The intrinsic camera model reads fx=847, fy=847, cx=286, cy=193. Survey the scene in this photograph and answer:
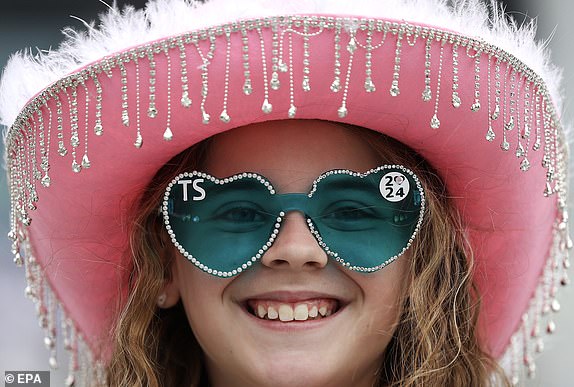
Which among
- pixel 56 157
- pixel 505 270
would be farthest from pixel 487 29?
pixel 56 157

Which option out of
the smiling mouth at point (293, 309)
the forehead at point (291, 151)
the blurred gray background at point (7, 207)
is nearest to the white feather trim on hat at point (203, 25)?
the forehead at point (291, 151)

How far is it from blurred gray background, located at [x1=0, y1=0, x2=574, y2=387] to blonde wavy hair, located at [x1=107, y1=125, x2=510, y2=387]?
1.33 m

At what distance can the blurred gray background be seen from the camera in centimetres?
333

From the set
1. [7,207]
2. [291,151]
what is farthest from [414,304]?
[7,207]

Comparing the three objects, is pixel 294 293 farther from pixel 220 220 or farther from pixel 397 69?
pixel 397 69

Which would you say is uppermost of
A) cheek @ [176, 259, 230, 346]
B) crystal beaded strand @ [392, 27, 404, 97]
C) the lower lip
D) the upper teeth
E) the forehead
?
crystal beaded strand @ [392, 27, 404, 97]

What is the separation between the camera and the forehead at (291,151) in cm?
155

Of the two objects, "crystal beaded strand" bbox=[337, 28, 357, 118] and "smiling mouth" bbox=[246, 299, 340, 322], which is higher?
"crystal beaded strand" bbox=[337, 28, 357, 118]

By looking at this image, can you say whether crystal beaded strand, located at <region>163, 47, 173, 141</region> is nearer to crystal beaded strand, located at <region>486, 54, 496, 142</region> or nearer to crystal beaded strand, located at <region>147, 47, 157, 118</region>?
crystal beaded strand, located at <region>147, 47, 157, 118</region>

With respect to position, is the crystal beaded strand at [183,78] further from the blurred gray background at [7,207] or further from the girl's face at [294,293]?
the blurred gray background at [7,207]

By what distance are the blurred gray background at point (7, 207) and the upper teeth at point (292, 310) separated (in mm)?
1636

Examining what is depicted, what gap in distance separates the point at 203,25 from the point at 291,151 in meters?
0.30

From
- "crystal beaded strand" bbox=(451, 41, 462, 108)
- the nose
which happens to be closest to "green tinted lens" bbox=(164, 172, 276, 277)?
the nose

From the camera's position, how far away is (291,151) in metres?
1.56
